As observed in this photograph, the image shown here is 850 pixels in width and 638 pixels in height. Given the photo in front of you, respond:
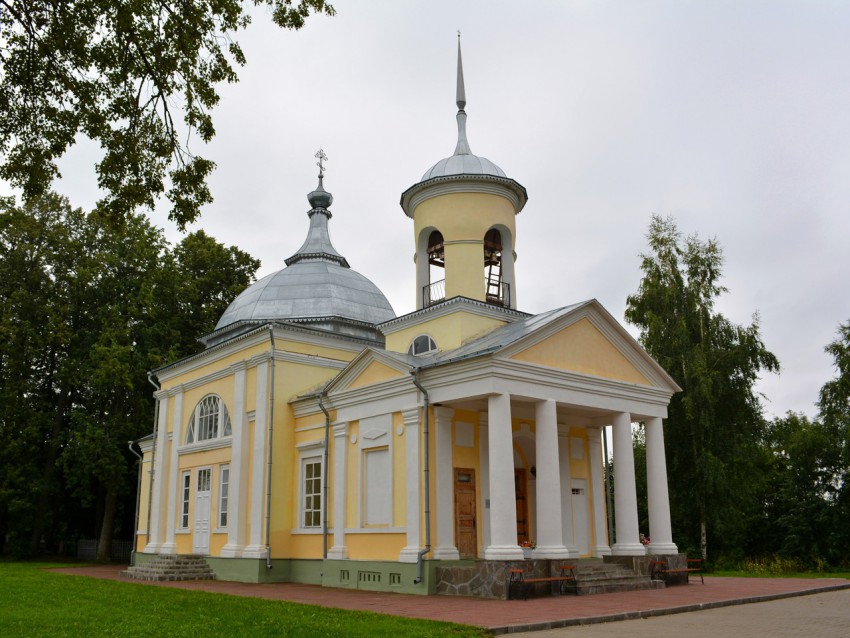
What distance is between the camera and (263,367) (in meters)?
19.5

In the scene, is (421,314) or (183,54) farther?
(421,314)

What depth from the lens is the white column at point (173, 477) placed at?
21.7 metres

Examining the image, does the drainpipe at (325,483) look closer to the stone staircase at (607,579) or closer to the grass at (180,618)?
the grass at (180,618)

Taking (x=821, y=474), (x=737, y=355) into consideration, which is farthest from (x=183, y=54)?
(x=821, y=474)

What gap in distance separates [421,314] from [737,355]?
489 inches

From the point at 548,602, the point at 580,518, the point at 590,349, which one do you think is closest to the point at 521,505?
the point at 580,518

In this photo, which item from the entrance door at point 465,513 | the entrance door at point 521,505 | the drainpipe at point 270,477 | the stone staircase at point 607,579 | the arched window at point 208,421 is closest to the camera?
the stone staircase at point 607,579

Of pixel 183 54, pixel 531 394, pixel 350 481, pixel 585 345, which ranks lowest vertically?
pixel 350 481

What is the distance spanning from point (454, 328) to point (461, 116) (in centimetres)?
658

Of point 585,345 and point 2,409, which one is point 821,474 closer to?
point 585,345

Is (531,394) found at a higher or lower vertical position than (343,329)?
lower

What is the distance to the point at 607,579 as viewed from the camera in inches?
586

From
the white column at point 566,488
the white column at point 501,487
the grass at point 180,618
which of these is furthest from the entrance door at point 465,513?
the grass at point 180,618

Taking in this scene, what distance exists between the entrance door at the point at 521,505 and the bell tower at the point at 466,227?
409 centimetres
